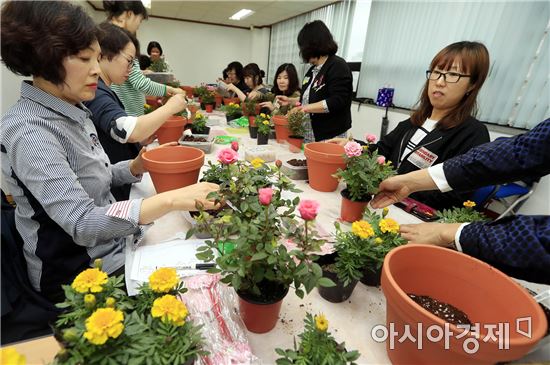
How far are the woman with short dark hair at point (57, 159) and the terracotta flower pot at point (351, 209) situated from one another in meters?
0.52

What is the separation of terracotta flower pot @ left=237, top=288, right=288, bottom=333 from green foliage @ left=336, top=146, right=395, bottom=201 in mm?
546

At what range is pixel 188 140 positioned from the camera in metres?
1.78

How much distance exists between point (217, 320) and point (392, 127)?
3.67 metres

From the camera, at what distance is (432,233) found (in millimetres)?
774

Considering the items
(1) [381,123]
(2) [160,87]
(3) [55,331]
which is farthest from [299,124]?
(1) [381,123]

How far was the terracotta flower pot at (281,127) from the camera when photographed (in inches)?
78.5

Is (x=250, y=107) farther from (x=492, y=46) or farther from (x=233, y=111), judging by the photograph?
(x=492, y=46)

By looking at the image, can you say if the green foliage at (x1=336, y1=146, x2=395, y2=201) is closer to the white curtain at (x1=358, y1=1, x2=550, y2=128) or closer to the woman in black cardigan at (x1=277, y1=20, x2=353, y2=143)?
the woman in black cardigan at (x1=277, y1=20, x2=353, y2=143)

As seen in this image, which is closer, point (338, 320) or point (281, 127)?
point (338, 320)

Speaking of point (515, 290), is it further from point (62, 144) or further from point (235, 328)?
point (62, 144)

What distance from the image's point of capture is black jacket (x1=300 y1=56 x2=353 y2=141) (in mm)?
2037

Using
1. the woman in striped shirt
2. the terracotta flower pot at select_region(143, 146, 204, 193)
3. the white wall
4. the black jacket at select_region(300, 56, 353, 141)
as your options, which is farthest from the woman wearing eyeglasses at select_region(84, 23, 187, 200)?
the white wall

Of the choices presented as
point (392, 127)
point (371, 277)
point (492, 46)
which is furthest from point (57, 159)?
point (392, 127)

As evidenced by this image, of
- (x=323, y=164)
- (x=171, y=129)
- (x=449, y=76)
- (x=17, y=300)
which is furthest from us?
(x=171, y=129)
